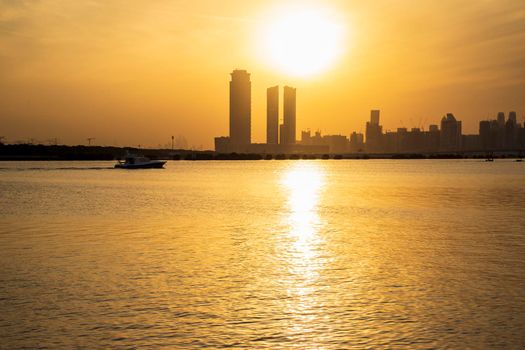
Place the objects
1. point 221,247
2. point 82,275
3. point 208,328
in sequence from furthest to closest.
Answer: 1. point 221,247
2. point 82,275
3. point 208,328

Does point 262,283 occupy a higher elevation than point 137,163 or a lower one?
lower

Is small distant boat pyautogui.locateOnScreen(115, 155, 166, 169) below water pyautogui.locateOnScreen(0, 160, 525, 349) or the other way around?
the other way around

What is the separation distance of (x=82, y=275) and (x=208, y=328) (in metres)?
8.28

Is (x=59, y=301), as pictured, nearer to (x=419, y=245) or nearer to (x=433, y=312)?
(x=433, y=312)

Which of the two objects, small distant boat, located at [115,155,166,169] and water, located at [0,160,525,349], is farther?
small distant boat, located at [115,155,166,169]

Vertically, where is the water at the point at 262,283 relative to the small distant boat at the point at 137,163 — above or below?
below

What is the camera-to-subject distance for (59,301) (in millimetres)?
17688

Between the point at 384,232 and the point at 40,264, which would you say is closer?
the point at 40,264

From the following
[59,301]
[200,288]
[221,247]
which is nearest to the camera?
[59,301]

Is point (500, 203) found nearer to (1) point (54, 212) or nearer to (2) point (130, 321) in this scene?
(1) point (54, 212)

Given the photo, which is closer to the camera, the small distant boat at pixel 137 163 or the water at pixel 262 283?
the water at pixel 262 283

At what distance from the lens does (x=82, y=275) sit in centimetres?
2139

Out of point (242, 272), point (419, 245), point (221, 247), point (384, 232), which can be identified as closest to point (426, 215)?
point (384, 232)

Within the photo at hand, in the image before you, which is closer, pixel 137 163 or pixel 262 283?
pixel 262 283
